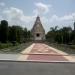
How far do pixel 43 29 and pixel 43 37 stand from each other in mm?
7583

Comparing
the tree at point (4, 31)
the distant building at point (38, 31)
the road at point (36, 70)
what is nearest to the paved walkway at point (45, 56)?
the road at point (36, 70)

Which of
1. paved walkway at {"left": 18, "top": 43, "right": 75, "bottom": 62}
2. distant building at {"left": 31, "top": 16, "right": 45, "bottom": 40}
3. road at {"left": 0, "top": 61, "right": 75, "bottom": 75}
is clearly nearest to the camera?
road at {"left": 0, "top": 61, "right": 75, "bottom": 75}

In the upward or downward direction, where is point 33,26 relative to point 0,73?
upward

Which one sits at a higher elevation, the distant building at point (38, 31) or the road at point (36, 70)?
the distant building at point (38, 31)

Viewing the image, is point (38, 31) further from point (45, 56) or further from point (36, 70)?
point (36, 70)

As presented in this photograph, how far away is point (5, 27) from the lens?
7000 cm

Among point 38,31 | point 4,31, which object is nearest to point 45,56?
point 4,31

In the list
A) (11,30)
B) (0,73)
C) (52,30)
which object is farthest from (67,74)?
(52,30)

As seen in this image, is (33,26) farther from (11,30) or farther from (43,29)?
(11,30)

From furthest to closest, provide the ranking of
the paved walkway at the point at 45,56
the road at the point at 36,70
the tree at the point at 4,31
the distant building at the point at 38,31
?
1. the distant building at the point at 38,31
2. the tree at the point at 4,31
3. the paved walkway at the point at 45,56
4. the road at the point at 36,70

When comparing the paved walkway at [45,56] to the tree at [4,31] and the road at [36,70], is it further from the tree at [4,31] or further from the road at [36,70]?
the tree at [4,31]

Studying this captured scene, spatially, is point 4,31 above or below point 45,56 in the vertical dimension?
above

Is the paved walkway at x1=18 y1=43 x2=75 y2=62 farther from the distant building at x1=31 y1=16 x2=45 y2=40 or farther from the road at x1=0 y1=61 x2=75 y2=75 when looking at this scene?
the distant building at x1=31 y1=16 x2=45 y2=40

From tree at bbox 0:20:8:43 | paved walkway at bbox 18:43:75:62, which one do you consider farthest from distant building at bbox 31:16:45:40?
paved walkway at bbox 18:43:75:62
